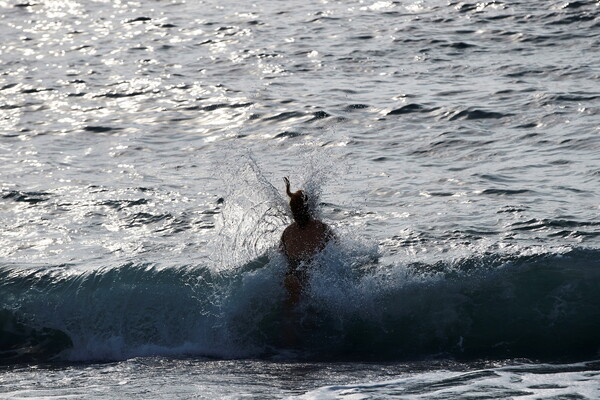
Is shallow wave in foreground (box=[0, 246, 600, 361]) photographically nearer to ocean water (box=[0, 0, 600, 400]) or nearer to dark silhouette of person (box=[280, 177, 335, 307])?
ocean water (box=[0, 0, 600, 400])

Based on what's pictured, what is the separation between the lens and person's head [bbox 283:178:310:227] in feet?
31.8

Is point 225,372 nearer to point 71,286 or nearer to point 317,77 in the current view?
point 71,286

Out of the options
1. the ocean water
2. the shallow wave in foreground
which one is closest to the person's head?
the ocean water

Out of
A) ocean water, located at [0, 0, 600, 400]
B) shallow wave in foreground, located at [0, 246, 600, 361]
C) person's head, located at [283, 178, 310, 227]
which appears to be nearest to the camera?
ocean water, located at [0, 0, 600, 400]

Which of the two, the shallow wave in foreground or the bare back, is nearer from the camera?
the shallow wave in foreground

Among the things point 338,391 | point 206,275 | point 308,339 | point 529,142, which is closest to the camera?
point 338,391

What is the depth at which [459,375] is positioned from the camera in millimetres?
8320

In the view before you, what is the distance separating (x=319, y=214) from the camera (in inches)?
395

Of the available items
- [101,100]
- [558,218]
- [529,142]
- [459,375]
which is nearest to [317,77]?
[101,100]

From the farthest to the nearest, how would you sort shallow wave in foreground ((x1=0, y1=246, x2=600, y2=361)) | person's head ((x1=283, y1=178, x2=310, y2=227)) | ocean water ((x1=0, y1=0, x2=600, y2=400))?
person's head ((x1=283, y1=178, x2=310, y2=227))
shallow wave in foreground ((x1=0, y1=246, x2=600, y2=361))
ocean water ((x1=0, y1=0, x2=600, y2=400))

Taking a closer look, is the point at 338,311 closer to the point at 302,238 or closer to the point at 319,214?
the point at 302,238

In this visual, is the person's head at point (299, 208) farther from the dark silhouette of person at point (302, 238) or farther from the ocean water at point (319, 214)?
the ocean water at point (319, 214)

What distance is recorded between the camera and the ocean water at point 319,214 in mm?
9141

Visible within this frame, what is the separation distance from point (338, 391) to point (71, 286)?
3.94m
